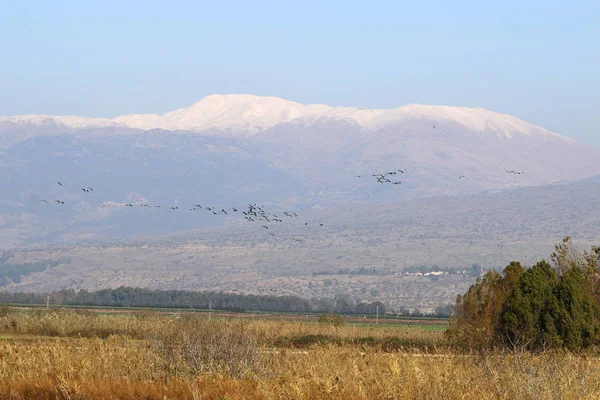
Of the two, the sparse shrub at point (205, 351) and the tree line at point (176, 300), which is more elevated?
the sparse shrub at point (205, 351)

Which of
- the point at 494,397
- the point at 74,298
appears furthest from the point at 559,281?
the point at 74,298

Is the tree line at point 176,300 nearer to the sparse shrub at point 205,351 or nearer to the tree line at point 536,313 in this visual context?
the tree line at point 536,313

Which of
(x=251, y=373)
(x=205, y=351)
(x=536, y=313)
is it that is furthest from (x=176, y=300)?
(x=251, y=373)

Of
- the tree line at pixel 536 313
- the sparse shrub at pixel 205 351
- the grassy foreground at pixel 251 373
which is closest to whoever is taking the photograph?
the grassy foreground at pixel 251 373

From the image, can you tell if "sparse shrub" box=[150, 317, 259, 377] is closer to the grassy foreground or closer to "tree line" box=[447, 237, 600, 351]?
the grassy foreground

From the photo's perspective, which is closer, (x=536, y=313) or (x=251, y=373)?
(x=251, y=373)

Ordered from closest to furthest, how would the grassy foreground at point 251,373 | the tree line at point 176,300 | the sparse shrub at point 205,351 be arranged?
1. the grassy foreground at point 251,373
2. the sparse shrub at point 205,351
3. the tree line at point 176,300

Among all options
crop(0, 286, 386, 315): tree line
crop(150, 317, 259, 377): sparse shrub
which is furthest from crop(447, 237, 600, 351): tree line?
crop(0, 286, 386, 315): tree line

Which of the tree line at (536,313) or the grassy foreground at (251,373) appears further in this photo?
the tree line at (536,313)

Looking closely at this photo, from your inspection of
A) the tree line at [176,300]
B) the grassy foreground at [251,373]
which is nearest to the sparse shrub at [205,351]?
the grassy foreground at [251,373]

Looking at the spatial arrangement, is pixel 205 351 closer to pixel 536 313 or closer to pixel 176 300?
pixel 536 313

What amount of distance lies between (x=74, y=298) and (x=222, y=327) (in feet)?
347

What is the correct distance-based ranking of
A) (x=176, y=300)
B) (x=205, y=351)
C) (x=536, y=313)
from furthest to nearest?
(x=176, y=300)
(x=536, y=313)
(x=205, y=351)

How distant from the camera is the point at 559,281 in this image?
39406 millimetres
